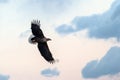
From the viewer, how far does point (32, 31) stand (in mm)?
73375

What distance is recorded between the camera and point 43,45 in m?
75.6

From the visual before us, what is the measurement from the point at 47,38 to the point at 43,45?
2.64 metres

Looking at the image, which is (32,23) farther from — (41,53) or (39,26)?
(41,53)

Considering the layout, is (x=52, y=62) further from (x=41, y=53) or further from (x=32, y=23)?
(x=32, y=23)

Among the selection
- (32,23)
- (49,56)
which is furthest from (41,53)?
(32,23)

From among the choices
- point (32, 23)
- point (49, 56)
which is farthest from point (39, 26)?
point (49, 56)

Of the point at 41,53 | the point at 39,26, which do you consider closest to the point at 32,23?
the point at 39,26

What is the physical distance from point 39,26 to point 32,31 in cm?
129

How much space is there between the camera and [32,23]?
73438 millimetres

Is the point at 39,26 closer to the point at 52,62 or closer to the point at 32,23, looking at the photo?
the point at 32,23

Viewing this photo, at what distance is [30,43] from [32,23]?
303 cm

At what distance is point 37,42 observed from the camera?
73750mm

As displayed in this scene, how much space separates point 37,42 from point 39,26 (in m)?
2.44

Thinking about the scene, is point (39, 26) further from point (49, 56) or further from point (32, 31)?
point (49, 56)
